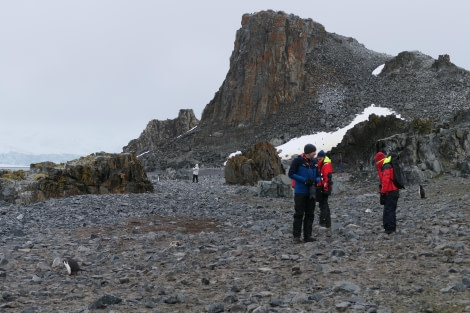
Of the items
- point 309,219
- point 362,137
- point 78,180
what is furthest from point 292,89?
point 309,219

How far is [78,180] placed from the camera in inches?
1126

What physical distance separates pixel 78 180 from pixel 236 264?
2136 centimetres

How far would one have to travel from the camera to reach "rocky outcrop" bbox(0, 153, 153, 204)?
2539 centimetres

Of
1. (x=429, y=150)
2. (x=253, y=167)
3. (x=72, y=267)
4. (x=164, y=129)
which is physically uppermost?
(x=164, y=129)

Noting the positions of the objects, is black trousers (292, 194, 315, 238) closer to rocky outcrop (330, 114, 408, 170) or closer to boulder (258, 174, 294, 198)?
boulder (258, 174, 294, 198)

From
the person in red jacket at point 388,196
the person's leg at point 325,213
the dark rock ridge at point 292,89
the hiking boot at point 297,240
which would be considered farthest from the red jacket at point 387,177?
the dark rock ridge at point 292,89

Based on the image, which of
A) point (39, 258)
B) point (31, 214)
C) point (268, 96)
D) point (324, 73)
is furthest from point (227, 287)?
point (324, 73)

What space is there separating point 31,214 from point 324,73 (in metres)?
86.8

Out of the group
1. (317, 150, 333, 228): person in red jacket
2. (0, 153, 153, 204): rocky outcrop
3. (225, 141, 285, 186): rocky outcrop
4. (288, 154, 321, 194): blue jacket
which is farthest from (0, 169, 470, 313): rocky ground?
(225, 141, 285, 186): rocky outcrop

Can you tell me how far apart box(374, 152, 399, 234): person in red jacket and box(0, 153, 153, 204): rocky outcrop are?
20.3 metres

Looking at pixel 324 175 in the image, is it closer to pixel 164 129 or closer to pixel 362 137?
pixel 362 137

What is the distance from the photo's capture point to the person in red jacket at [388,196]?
11883 mm

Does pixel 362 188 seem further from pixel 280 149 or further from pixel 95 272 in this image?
pixel 280 149

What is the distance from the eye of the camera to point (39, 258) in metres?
11.1
